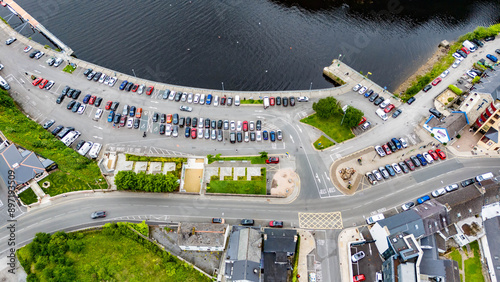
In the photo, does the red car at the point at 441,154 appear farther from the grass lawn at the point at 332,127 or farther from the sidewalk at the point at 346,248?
the sidewalk at the point at 346,248

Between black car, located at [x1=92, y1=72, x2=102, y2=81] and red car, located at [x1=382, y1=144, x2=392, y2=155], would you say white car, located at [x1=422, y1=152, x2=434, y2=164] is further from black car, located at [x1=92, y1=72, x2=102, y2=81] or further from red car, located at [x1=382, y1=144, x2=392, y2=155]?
black car, located at [x1=92, y1=72, x2=102, y2=81]

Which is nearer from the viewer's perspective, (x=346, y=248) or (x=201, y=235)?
(x=201, y=235)

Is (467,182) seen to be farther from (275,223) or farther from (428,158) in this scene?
(275,223)

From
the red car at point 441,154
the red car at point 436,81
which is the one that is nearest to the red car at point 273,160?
the red car at point 441,154

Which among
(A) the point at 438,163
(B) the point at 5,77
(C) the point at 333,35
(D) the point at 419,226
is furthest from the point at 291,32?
(B) the point at 5,77

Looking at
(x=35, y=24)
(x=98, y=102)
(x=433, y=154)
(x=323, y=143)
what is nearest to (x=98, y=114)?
(x=98, y=102)

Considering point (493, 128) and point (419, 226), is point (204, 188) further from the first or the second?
point (493, 128)
